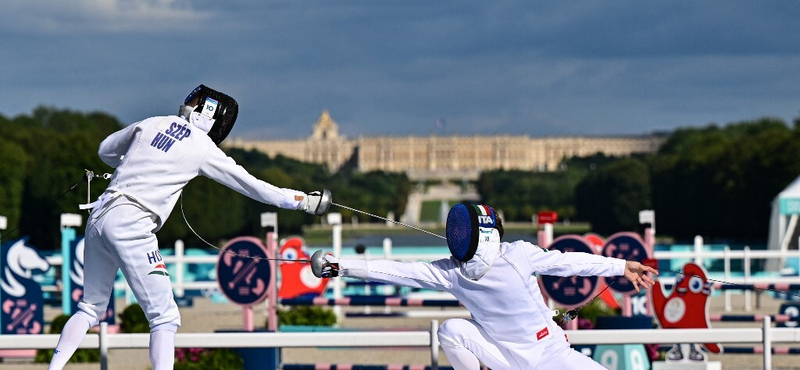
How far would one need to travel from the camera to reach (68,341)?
22.0 feet

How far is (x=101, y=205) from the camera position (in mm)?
6723

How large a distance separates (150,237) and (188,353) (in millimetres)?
4201

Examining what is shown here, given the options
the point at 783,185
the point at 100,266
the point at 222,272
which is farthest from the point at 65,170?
the point at 100,266

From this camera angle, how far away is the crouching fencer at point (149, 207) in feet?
21.8

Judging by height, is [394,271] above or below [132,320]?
above

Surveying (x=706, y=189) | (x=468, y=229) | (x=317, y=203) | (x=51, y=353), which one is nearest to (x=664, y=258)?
(x=51, y=353)

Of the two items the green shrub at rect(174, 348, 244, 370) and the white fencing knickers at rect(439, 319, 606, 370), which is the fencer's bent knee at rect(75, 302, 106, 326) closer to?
the white fencing knickers at rect(439, 319, 606, 370)

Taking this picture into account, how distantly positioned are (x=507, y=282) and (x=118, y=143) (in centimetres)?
189

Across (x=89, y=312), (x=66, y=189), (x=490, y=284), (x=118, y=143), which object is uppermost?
(x=66, y=189)

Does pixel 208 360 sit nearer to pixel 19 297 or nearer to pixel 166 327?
pixel 166 327

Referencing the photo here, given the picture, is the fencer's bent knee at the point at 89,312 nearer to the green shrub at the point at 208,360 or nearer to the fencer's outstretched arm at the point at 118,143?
the fencer's outstretched arm at the point at 118,143

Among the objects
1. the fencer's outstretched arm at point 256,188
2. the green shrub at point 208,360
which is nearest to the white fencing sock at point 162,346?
the fencer's outstretched arm at point 256,188

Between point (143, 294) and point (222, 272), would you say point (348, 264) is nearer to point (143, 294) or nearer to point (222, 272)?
point (143, 294)

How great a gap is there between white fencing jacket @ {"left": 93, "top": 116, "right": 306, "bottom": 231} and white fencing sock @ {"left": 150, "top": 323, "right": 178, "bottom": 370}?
1.61 feet
